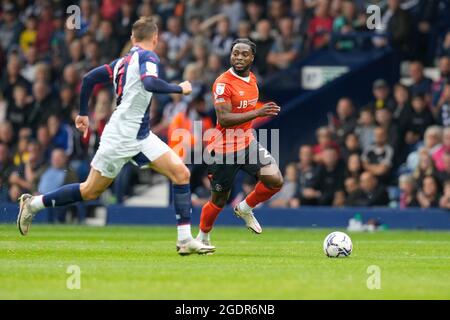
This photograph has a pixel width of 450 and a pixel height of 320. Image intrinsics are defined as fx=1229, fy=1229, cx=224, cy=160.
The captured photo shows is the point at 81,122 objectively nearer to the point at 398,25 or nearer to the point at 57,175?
the point at 57,175

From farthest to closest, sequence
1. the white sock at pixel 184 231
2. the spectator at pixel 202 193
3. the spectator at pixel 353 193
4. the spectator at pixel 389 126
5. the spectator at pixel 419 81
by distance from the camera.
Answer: the spectator at pixel 419 81, the spectator at pixel 202 193, the spectator at pixel 389 126, the spectator at pixel 353 193, the white sock at pixel 184 231

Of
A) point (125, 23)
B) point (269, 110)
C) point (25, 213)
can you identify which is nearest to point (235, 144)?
point (269, 110)

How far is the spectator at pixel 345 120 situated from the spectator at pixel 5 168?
6314 mm

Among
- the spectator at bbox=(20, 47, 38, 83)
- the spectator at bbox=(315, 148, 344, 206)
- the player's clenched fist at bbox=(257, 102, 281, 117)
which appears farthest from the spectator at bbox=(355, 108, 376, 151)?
the player's clenched fist at bbox=(257, 102, 281, 117)

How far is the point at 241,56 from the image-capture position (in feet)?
47.5

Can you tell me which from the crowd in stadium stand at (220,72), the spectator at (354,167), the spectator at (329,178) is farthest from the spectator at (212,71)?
the spectator at (354,167)

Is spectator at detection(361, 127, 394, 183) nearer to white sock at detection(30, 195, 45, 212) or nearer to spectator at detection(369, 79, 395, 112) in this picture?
spectator at detection(369, 79, 395, 112)

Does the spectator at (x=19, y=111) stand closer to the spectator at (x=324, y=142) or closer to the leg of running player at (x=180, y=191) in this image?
the spectator at (x=324, y=142)

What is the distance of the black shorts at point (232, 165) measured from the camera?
1470 cm

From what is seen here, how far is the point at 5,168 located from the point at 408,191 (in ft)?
26.4

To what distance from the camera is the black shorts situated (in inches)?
579

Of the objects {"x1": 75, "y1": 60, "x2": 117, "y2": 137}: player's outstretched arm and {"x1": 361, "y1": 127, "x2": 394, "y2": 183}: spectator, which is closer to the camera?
{"x1": 75, "y1": 60, "x2": 117, "y2": 137}: player's outstretched arm

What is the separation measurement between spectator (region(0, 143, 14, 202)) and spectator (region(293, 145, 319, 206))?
5572 millimetres

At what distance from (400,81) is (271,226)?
14.2 feet
